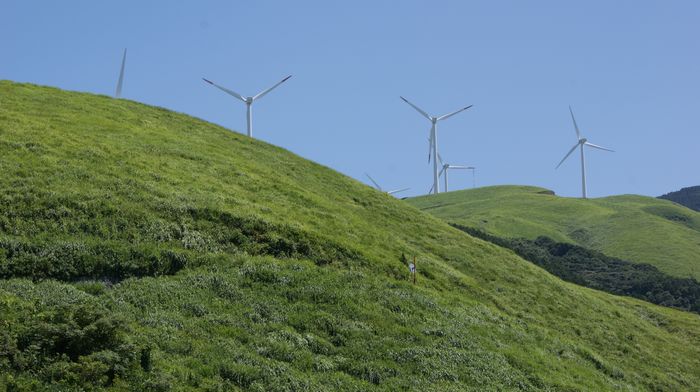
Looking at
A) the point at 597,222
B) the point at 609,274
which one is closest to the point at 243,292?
the point at 609,274

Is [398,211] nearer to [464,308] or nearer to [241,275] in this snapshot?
[464,308]

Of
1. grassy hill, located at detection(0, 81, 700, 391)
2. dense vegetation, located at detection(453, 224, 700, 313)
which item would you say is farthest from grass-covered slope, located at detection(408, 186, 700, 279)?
grassy hill, located at detection(0, 81, 700, 391)

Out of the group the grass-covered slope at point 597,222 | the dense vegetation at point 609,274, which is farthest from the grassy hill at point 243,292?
the grass-covered slope at point 597,222

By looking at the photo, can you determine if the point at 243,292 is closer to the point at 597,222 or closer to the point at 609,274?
the point at 609,274

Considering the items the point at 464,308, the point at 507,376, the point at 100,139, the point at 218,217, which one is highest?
the point at 100,139

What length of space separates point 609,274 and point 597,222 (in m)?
64.0

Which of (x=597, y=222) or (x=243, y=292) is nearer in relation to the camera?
(x=243, y=292)

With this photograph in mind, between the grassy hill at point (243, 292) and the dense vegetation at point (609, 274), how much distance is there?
22.3 metres

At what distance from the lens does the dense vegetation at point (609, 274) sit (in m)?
77.9

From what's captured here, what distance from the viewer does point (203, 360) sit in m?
23.6

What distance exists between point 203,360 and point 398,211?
116 ft

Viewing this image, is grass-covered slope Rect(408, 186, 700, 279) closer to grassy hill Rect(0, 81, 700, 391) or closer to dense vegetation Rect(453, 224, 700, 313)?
dense vegetation Rect(453, 224, 700, 313)

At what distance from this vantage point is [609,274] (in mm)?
99062

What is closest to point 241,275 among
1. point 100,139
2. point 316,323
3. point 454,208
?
point 316,323
